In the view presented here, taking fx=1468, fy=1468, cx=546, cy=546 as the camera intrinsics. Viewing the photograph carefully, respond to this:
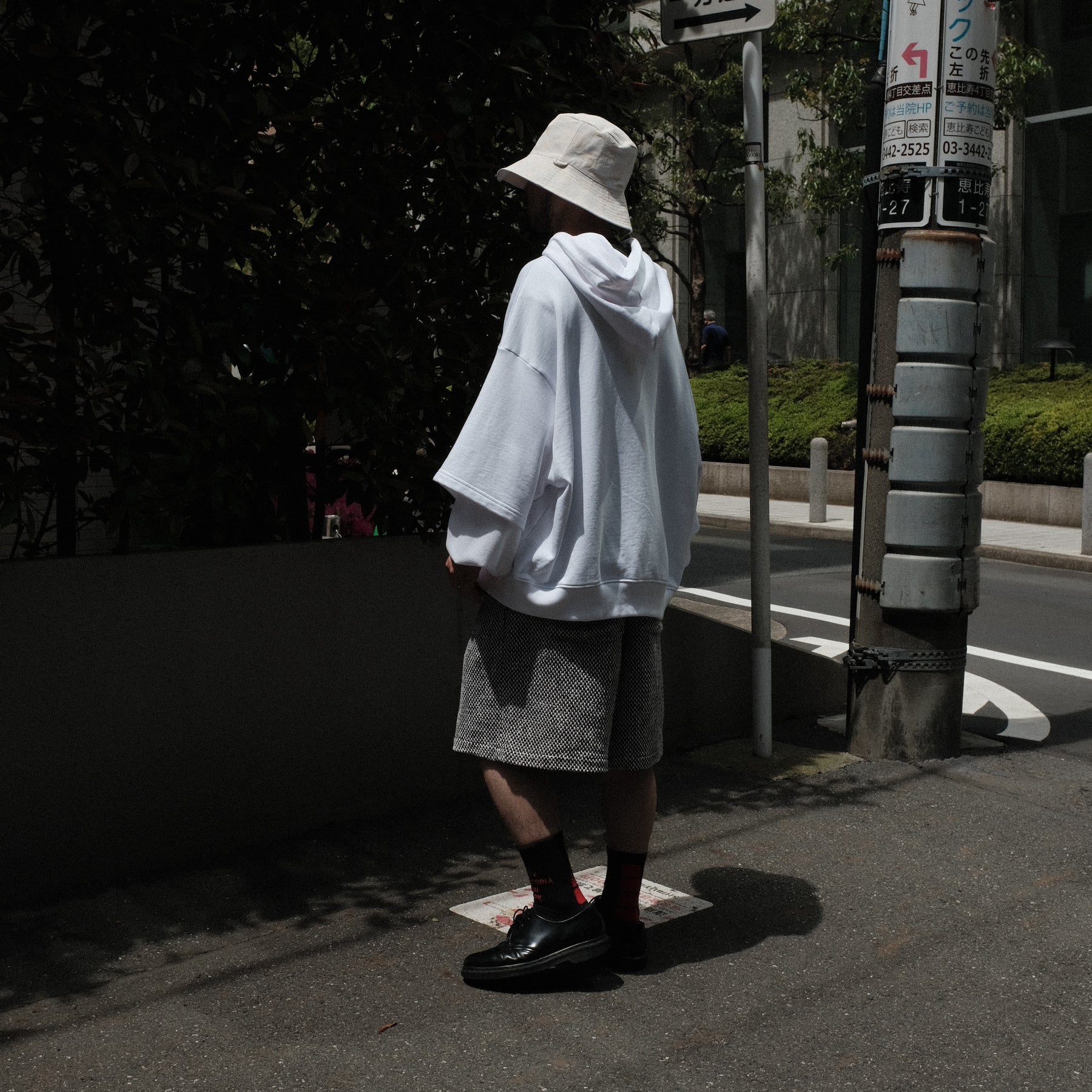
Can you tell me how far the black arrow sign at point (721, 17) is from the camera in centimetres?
528

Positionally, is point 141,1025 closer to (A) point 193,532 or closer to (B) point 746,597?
(A) point 193,532

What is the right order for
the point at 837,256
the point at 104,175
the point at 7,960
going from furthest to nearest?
the point at 837,256
the point at 104,175
the point at 7,960

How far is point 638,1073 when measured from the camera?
9.85 ft

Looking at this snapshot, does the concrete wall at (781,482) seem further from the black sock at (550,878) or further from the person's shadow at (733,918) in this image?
the black sock at (550,878)

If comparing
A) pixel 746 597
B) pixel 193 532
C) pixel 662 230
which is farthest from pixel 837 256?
pixel 193 532

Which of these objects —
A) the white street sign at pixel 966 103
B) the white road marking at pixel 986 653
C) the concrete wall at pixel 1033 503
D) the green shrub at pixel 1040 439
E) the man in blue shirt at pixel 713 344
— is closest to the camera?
the white street sign at pixel 966 103

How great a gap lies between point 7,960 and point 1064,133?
2365 centimetres

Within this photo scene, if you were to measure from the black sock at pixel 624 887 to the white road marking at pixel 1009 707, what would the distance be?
112 inches

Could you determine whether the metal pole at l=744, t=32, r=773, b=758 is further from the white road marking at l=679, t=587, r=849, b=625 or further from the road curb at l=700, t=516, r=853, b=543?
the road curb at l=700, t=516, r=853, b=543

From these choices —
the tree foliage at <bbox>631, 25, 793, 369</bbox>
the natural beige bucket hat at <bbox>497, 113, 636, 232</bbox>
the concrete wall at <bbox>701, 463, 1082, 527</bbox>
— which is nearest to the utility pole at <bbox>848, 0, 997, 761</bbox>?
the natural beige bucket hat at <bbox>497, 113, 636, 232</bbox>

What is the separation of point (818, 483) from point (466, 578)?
13006 mm

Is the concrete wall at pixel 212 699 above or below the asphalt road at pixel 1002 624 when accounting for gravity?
above

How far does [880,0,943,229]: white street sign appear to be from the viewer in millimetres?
5102

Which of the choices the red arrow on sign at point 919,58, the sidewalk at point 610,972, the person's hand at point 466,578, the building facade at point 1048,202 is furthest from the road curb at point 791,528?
the person's hand at point 466,578
